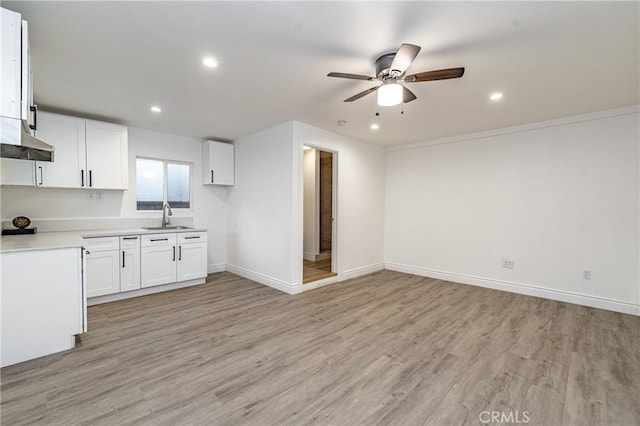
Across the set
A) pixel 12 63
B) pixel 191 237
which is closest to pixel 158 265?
pixel 191 237

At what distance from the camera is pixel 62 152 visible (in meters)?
3.48

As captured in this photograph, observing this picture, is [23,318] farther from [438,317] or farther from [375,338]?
[438,317]

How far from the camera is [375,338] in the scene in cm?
271

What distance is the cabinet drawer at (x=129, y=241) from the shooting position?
370 cm

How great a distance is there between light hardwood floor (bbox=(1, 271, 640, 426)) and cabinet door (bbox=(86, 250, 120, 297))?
24 centimetres

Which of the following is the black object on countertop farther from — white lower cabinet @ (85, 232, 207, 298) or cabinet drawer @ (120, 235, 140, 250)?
cabinet drawer @ (120, 235, 140, 250)

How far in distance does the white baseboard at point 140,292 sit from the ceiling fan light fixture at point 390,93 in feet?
12.6

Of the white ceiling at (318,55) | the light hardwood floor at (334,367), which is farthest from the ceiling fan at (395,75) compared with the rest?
the light hardwood floor at (334,367)

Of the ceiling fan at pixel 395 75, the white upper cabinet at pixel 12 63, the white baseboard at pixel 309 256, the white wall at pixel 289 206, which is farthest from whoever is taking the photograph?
the white baseboard at pixel 309 256

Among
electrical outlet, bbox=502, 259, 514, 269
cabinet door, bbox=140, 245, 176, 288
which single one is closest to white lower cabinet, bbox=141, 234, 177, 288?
cabinet door, bbox=140, 245, 176, 288

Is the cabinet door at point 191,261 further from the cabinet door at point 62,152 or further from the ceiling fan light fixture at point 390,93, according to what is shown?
the ceiling fan light fixture at point 390,93

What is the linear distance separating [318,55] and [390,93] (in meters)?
0.66

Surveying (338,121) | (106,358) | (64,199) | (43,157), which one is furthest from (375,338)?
(64,199)

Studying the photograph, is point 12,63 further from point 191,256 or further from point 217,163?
point 217,163
